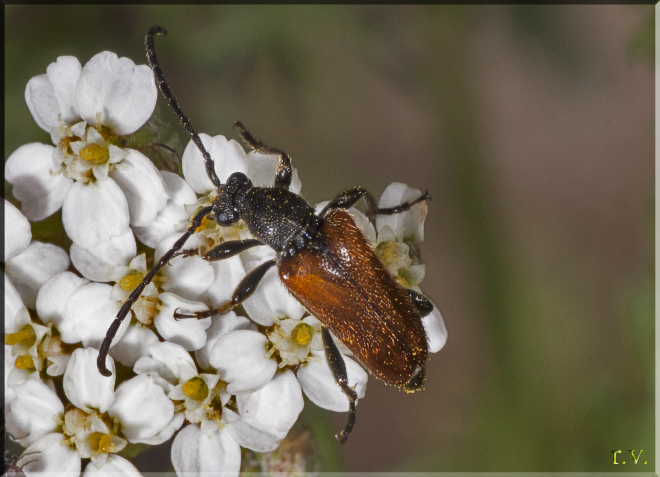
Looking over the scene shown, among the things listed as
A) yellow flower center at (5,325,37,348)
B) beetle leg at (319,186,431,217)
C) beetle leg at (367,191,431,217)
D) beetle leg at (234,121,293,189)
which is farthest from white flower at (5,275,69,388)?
beetle leg at (367,191,431,217)

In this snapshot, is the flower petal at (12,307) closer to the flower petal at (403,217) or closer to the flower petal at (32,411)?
the flower petal at (32,411)

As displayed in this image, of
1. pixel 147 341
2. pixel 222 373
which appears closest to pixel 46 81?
pixel 147 341

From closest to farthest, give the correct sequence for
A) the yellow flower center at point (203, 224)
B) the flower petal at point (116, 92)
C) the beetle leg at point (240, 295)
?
the beetle leg at point (240, 295) → the flower petal at point (116, 92) → the yellow flower center at point (203, 224)

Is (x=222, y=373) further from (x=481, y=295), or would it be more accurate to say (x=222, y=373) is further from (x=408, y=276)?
(x=481, y=295)

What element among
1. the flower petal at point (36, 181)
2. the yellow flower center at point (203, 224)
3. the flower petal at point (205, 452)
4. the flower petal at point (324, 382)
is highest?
the yellow flower center at point (203, 224)

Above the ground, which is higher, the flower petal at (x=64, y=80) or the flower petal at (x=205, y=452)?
the flower petal at (x=64, y=80)

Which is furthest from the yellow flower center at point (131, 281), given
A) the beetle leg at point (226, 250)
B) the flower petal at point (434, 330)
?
the flower petal at point (434, 330)

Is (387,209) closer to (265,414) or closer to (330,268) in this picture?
(330,268)
